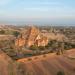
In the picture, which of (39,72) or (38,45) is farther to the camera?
(38,45)

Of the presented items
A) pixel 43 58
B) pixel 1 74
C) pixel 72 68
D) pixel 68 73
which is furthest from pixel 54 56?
pixel 1 74

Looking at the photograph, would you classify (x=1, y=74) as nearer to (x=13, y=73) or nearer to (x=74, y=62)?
(x=13, y=73)

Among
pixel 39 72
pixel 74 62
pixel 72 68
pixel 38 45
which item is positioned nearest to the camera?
pixel 39 72

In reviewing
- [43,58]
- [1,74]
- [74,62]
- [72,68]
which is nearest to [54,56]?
[43,58]

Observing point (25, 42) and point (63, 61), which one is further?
point (25, 42)

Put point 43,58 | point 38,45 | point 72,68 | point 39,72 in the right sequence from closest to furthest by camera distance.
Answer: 1. point 39,72
2. point 72,68
3. point 43,58
4. point 38,45

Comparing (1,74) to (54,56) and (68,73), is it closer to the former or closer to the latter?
(68,73)

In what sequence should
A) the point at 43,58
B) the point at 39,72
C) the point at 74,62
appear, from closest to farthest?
the point at 39,72, the point at 74,62, the point at 43,58
